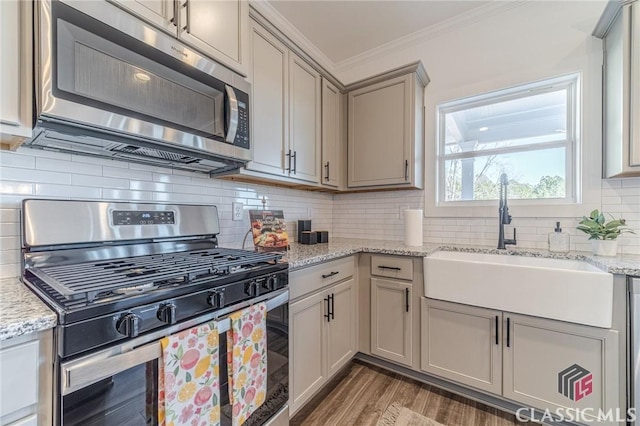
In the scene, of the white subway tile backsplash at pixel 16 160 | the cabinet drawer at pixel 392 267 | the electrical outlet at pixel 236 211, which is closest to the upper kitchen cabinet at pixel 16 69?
the white subway tile backsplash at pixel 16 160

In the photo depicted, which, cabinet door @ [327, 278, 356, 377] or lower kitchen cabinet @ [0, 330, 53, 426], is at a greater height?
lower kitchen cabinet @ [0, 330, 53, 426]

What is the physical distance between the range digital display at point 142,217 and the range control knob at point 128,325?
0.69m

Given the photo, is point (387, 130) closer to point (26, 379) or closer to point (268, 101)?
point (268, 101)

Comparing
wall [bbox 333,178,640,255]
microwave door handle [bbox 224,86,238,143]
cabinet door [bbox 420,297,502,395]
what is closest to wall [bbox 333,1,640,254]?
wall [bbox 333,178,640,255]

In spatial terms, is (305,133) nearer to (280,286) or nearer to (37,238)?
(280,286)

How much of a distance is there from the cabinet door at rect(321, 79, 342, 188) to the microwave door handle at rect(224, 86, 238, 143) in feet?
3.34

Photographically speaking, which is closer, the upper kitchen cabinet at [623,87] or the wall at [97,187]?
the wall at [97,187]

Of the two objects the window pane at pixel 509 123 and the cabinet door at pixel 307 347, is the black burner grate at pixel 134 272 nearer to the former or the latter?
the cabinet door at pixel 307 347

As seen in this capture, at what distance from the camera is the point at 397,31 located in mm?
2467

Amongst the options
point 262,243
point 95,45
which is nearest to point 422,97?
Answer: point 262,243

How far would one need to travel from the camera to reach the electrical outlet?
1.87 meters

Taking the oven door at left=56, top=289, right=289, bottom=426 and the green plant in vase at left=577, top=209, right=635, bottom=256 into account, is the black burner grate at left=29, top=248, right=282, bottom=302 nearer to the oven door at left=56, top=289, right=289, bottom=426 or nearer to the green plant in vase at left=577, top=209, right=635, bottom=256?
the oven door at left=56, top=289, right=289, bottom=426

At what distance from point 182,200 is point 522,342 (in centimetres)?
208

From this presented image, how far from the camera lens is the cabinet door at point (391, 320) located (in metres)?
1.93
